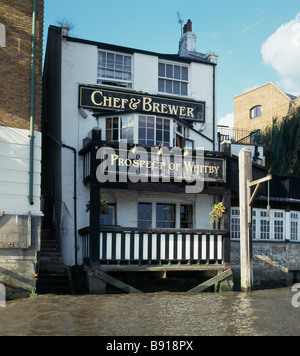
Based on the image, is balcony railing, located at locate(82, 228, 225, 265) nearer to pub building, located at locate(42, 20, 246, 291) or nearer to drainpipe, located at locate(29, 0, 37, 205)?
pub building, located at locate(42, 20, 246, 291)

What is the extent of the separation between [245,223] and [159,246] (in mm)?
3038

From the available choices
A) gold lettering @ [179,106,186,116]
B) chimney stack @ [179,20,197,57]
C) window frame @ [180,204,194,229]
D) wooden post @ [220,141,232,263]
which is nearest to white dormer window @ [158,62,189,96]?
gold lettering @ [179,106,186,116]

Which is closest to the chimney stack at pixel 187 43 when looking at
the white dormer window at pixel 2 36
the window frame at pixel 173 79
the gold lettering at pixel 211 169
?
the window frame at pixel 173 79

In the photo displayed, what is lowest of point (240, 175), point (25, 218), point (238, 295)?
point (238, 295)

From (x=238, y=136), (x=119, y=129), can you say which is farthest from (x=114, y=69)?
(x=238, y=136)

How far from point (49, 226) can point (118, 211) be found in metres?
4.72

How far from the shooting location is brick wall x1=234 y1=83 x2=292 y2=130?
34.7 meters

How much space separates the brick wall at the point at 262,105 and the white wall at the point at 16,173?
73.5 ft

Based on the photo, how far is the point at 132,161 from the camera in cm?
1608

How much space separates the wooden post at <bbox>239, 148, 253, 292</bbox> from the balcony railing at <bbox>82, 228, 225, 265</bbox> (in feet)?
2.70

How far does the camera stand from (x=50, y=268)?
655 inches

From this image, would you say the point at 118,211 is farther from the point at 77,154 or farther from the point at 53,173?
the point at 53,173
